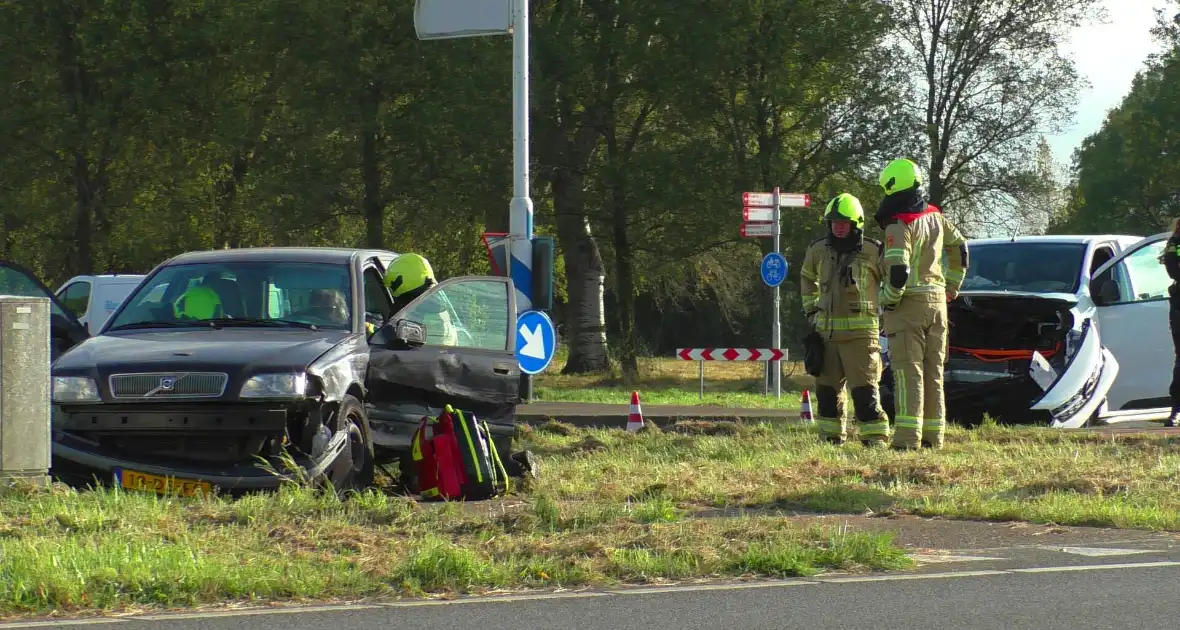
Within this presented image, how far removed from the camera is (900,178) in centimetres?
1157

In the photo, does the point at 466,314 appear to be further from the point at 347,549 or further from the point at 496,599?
the point at 496,599

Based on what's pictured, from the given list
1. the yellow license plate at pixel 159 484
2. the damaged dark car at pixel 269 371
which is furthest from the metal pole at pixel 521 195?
the yellow license plate at pixel 159 484

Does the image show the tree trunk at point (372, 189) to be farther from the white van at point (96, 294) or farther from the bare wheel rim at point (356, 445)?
the bare wheel rim at point (356, 445)

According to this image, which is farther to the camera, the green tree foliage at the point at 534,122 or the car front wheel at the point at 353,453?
the green tree foliage at the point at 534,122

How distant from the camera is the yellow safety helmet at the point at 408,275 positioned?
36.5 ft

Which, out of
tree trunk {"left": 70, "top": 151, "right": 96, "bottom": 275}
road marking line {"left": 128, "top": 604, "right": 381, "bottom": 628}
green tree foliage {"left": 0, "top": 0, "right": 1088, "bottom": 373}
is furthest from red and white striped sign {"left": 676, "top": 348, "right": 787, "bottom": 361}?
tree trunk {"left": 70, "top": 151, "right": 96, "bottom": 275}

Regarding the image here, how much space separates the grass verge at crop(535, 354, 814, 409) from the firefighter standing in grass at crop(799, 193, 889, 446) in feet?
32.3

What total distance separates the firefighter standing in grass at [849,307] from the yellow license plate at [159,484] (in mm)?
5194

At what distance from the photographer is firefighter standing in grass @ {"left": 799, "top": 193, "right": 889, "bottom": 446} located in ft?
39.4

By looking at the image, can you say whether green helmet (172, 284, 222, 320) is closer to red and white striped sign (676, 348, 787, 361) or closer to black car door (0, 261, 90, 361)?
black car door (0, 261, 90, 361)

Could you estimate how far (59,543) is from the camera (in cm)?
698

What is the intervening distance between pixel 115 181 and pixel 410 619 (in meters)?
34.6

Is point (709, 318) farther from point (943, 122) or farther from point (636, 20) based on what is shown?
point (636, 20)

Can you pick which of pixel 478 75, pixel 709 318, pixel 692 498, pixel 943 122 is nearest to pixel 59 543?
pixel 692 498
